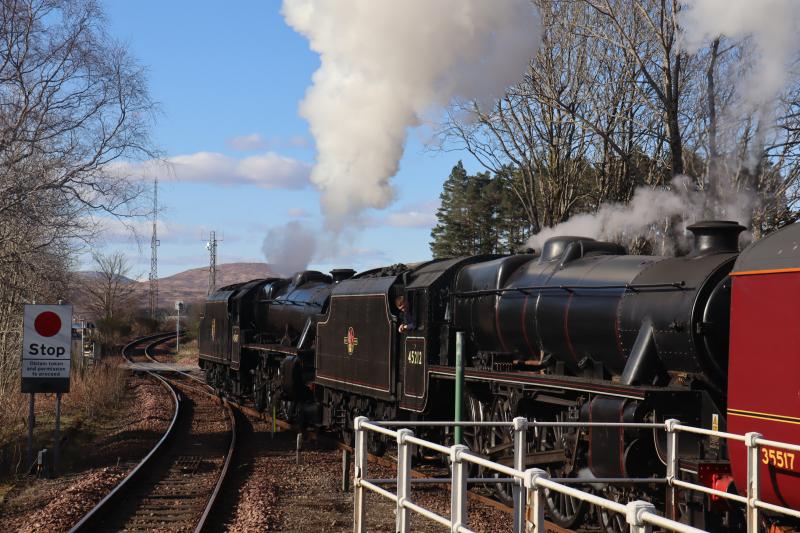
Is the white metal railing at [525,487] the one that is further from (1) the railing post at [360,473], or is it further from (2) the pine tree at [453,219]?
(2) the pine tree at [453,219]

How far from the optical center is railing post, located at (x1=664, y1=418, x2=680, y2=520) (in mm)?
7855

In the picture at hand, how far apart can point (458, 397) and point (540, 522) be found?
594 centimetres

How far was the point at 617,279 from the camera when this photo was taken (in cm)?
966

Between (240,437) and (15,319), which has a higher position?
(15,319)

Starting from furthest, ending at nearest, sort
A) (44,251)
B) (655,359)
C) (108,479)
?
(44,251) < (108,479) < (655,359)

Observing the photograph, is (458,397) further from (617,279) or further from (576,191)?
(576,191)

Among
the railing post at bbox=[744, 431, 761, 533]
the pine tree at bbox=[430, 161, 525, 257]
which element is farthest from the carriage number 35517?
the pine tree at bbox=[430, 161, 525, 257]

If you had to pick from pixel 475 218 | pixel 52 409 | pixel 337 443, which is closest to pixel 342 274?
pixel 337 443

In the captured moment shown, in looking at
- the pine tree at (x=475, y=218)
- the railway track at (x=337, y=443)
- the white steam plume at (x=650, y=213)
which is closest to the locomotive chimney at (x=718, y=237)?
the railway track at (x=337, y=443)

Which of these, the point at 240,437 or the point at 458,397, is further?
the point at 240,437

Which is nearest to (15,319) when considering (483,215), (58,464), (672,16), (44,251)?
(44,251)

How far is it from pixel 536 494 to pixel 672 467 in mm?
3392

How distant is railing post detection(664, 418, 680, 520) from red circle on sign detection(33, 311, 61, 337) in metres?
10.1

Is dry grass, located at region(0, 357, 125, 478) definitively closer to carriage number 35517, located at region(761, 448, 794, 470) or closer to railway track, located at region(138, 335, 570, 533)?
railway track, located at region(138, 335, 570, 533)
